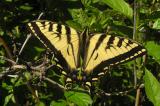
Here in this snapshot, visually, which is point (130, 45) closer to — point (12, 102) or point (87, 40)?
point (87, 40)

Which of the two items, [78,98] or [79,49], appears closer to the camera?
[78,98]

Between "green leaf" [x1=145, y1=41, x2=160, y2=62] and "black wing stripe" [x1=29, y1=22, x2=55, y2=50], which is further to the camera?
"black wing stripe" [x1=29, y1=22, x2=55, y2=50]

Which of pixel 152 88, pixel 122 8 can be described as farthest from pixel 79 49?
pixel 152 88

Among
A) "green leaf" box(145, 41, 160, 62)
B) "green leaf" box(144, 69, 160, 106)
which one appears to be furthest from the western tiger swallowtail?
"green leaf" box(144, 69, 160, 106)

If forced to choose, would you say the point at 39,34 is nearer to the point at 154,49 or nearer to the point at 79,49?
the point at 79,49

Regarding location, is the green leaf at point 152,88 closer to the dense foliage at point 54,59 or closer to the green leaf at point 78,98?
the dense foliage at point 54,59

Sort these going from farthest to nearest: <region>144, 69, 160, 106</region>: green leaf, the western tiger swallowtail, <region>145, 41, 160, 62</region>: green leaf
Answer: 1. the western tiger swallowtail
2. <region>145, 41, 160, 62</region>: green leaf
3. <region>144, 69, 160, 106</region>: green leaf

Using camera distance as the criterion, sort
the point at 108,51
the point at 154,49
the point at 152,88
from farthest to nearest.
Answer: the point at 108,51, the point at 154,49, the point at 152,88

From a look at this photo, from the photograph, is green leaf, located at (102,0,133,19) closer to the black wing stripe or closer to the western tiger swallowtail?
the western tiger swallowtail
